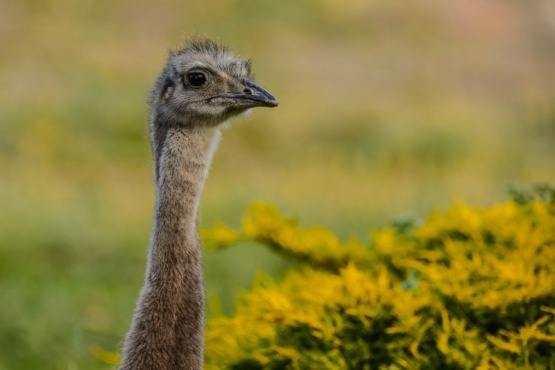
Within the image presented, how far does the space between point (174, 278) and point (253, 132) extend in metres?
10.2

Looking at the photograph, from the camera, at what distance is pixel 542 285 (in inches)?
141

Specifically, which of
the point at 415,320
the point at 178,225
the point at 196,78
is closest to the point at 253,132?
the point at 415,320

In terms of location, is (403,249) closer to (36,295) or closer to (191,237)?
(191,237)

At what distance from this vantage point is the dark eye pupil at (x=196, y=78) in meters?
3.33

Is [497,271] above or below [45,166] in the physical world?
A: below

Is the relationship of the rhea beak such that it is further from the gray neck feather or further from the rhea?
the gray neck feather

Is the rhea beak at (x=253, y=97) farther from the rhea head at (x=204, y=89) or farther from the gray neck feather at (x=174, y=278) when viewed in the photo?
the gray neck feather at (x=174, y=278)

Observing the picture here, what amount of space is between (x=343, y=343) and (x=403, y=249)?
Result: 2.50ft

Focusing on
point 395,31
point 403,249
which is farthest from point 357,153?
point 403,249

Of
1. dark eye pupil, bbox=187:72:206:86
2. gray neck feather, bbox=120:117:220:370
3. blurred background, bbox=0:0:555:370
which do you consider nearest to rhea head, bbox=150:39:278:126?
dark eye pupil, bbox=187:72:206:86

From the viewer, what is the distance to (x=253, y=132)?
13.3 meters

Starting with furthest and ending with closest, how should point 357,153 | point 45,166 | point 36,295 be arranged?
1. point 357,153
2. point 45,166
3. point 36,295

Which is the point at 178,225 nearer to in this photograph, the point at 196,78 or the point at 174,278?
the point at 174,278

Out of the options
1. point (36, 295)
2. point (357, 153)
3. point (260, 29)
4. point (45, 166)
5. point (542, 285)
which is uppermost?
point (260, 29)
